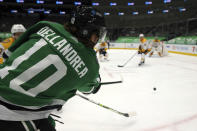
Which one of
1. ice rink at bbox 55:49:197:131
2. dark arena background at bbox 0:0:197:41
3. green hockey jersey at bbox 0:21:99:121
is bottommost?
ice rink at bbox 55:49:197:131

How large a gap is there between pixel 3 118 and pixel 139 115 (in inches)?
85.1

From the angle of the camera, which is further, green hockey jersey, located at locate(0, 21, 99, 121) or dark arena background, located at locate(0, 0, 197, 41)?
dark arena background, located at locate(0, 0, 197, 41)

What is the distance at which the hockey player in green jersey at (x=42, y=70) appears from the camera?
2.41ft

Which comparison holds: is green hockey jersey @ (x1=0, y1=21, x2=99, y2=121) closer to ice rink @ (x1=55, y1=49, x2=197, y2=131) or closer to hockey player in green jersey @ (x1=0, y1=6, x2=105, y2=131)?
hockey player in green jersey @ (x1=0, y1=6, x2=105, y2=131)

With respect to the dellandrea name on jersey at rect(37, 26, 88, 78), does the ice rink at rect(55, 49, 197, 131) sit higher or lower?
lower

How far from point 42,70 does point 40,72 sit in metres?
0.01

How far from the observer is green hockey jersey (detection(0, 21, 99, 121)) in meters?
0.73

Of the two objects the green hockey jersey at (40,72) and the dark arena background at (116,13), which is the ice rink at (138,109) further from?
the dark arena background at (116,13)

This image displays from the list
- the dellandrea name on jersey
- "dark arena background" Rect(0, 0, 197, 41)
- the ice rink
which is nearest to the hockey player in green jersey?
the dellandrea name on jersey

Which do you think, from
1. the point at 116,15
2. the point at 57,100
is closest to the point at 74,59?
the point at 57,100

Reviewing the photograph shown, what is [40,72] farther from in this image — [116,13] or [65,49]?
[116,13]

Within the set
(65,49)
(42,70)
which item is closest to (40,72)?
(42,70)

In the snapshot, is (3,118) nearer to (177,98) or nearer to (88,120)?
(88,120)

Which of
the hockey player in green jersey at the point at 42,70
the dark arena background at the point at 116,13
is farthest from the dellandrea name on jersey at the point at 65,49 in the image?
the dark arena background at the point at 116,13
